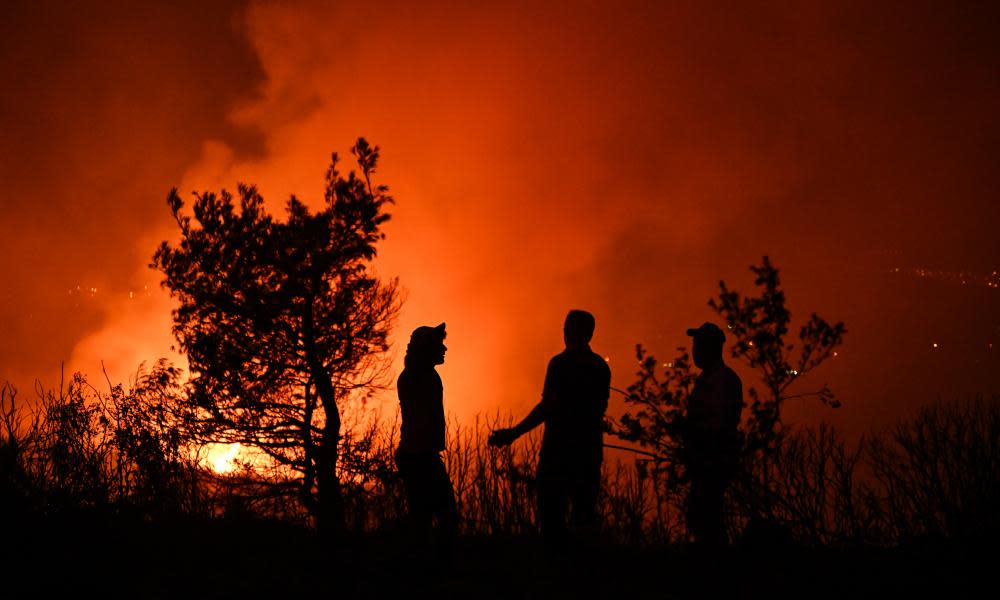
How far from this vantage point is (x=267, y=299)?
1302 centimetres

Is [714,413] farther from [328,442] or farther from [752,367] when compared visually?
[328,442]

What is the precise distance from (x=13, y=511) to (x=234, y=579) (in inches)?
87.2

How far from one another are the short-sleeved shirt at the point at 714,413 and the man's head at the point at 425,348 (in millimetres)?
1793

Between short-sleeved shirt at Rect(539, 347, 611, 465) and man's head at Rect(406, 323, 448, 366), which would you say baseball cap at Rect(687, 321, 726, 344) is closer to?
short-sleeved shirt at Rect(539, 347, 611, 465)

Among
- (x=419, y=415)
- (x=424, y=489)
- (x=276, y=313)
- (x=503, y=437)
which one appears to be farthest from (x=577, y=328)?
(x=276, y=313)

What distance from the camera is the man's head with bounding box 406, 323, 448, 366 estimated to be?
197 inches

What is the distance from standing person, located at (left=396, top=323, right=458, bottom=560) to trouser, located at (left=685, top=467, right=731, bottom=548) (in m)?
1.65

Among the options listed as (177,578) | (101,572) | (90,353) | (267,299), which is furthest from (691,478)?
(90,353)

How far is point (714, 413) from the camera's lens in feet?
13.8

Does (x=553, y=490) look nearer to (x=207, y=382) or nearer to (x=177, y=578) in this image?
(x=177, y=578)

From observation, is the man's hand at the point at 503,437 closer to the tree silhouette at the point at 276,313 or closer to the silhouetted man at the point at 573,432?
the silhouetted man at the point at 573,432

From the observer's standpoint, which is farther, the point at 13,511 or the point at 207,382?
the point at 207,382

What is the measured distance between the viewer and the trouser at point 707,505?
13.9 ft

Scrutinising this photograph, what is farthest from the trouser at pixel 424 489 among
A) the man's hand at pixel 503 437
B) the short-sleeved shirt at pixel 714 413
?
the short-sleeved shirt at pixel 714 413
